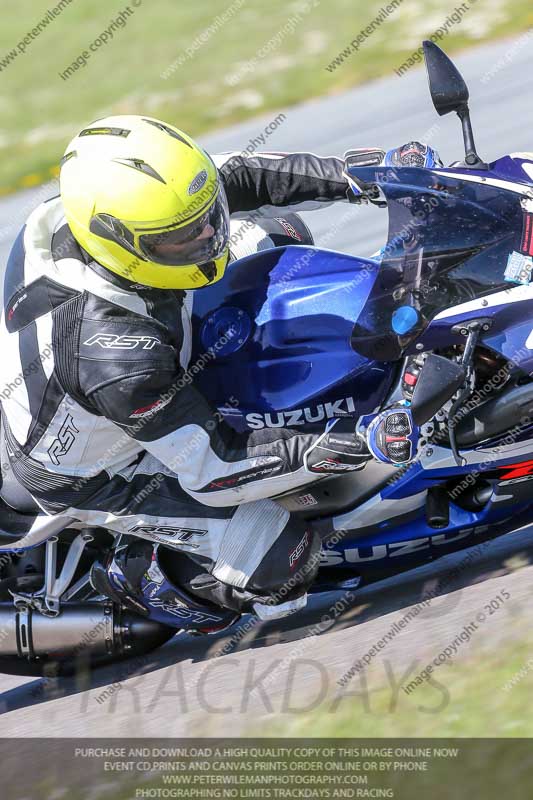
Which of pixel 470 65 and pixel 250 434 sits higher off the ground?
pixel 470 65

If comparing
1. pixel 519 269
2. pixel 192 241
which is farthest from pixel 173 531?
pixel 519 269

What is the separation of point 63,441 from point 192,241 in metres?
0.96

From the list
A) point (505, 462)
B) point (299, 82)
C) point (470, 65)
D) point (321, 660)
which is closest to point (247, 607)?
point (321, 660)

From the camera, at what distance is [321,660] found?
421 cm

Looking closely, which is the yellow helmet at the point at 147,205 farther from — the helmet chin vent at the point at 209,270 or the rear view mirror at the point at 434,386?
the rear view mirror at the point at 434,386

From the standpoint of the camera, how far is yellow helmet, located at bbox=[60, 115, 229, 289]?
11.6 feet

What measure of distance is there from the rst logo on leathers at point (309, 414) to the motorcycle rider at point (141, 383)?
16 cm

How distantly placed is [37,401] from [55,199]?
81 centimetres

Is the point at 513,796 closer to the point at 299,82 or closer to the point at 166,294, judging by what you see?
the point at 166,294

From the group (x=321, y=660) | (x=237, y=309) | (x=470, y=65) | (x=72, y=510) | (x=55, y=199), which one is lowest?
(x=321, y=660)

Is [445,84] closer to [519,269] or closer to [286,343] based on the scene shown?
[519,269]

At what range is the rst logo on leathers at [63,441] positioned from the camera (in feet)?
12.9

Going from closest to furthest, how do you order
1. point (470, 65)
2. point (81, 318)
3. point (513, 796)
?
point (513, 796)
point (81, 318)
point (470, 65)
